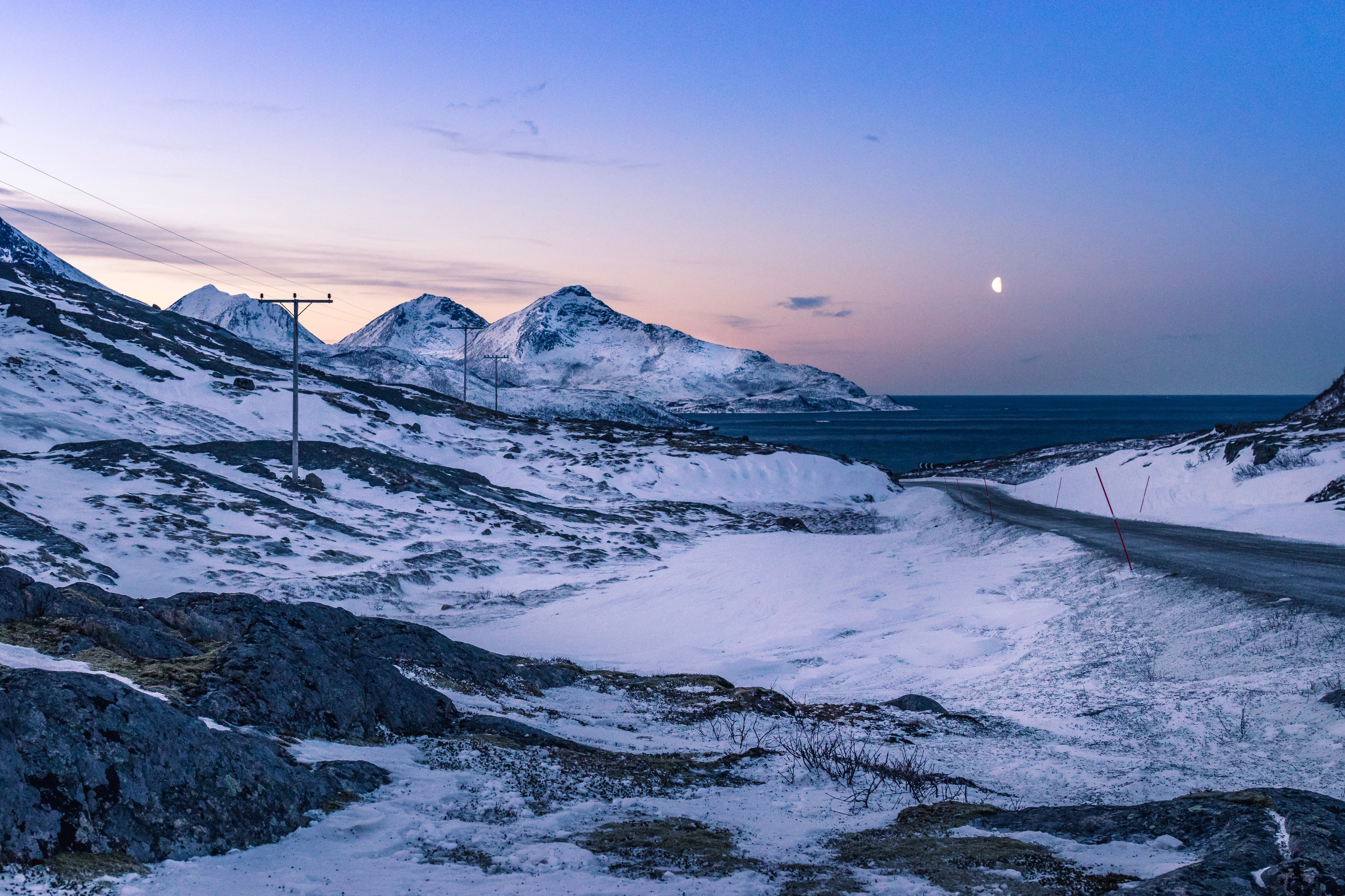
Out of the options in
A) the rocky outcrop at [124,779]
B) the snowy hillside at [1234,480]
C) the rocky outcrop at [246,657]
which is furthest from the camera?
the snowy hillside at [1234,480]

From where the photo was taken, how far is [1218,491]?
1374 inches

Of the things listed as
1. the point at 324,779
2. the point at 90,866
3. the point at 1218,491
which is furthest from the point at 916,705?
the point at 1218,491

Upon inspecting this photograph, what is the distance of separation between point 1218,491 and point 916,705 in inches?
1147

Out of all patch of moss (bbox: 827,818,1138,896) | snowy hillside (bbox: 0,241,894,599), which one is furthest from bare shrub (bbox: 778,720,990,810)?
snowy hillside (bbox: 0,241,894,599)

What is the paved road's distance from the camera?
1656 cm

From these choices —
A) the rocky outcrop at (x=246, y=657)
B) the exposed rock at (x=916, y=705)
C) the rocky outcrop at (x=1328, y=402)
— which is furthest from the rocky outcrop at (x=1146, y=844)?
the rocky outcrop at (x=1328, y=402)

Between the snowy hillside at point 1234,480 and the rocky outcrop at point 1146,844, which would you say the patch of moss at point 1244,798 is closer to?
the rocky outcrop at point 1146,844

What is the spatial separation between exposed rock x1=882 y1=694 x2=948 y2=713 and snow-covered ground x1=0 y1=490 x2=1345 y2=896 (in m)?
0.35

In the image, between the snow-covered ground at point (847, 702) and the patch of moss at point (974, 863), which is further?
the snow-covered ground at point (847, 702)

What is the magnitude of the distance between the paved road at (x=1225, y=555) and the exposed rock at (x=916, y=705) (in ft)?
24.4

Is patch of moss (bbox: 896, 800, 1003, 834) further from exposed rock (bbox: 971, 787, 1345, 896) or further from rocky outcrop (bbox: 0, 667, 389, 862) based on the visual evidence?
rocky outcrop (bbox: 0, 667, 389, 862)

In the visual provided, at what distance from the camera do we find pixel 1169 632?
16.0 m

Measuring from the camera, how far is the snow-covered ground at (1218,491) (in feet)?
88.8

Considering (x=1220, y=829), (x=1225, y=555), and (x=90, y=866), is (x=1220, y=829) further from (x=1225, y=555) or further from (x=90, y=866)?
(x=1225, y=555)
